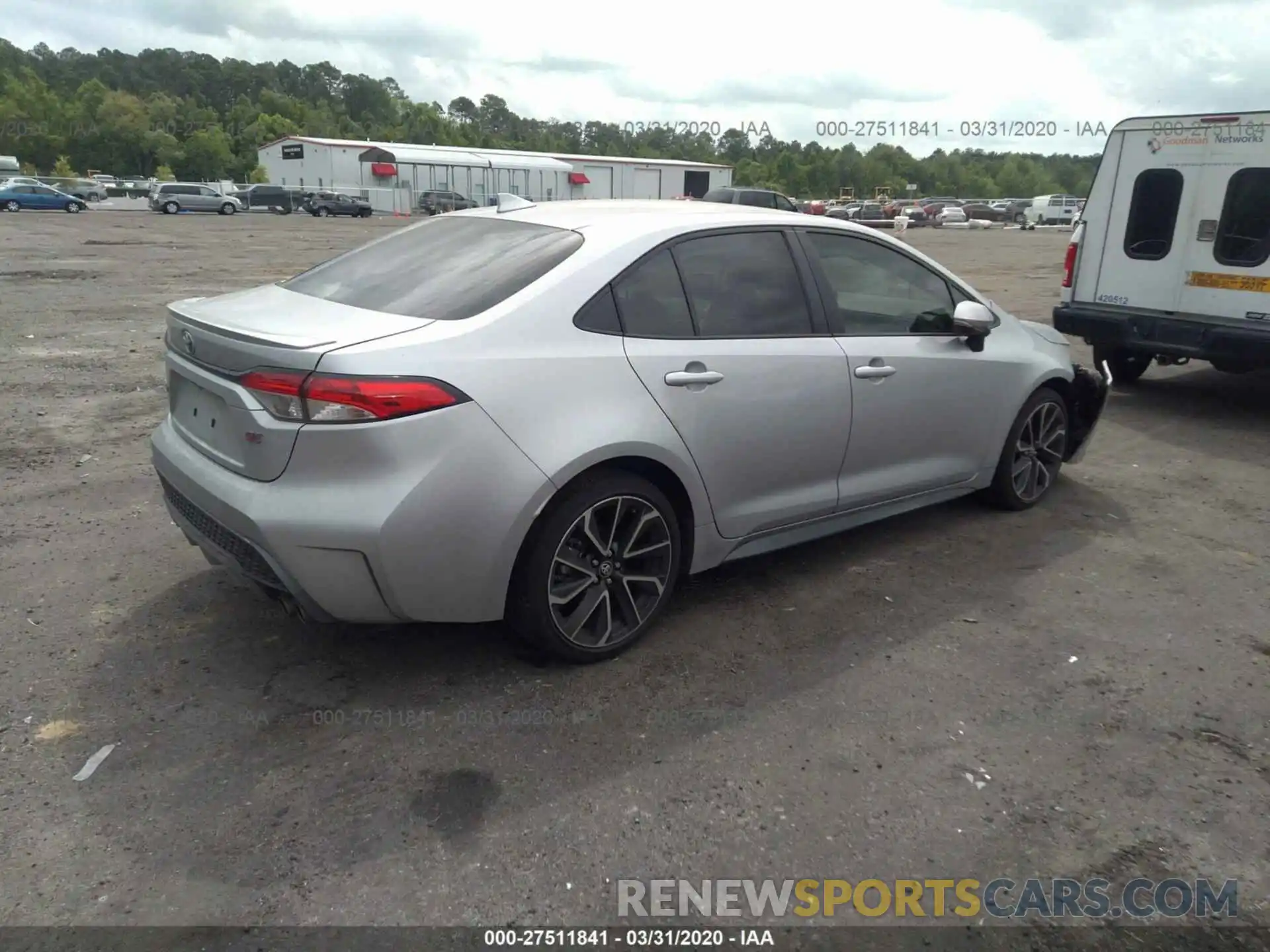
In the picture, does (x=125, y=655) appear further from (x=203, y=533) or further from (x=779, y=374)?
(x=779, y=374)

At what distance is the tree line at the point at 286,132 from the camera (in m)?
100

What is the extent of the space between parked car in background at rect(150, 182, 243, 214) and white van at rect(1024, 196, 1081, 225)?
51.1m

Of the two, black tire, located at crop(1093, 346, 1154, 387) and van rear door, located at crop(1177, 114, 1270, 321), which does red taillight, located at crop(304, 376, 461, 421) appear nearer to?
van rear door, located at crop(1177, 114, 1270, 321)

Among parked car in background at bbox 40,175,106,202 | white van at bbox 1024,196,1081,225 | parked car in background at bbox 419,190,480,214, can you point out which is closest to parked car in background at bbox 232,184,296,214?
parked car in background at bbox 419,190,480,214

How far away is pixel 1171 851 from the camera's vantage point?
275 centimetres

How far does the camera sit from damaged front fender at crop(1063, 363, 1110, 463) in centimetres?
571

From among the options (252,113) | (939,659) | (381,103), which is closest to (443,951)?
(939,659)

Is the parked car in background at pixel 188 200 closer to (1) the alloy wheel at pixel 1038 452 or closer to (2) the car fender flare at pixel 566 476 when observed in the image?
(1) the alloy wheel at pixel 1038 452

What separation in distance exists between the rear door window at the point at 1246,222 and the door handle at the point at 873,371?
496 centimetres

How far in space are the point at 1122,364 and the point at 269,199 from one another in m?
54.4

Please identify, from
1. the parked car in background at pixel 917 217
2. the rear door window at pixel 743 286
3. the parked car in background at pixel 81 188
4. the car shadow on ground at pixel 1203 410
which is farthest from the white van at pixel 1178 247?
the parked car in background at pixel 81 188

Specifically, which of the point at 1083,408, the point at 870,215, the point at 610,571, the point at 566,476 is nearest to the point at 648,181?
the point at 870,215

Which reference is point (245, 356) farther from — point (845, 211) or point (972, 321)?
point (845, 211)

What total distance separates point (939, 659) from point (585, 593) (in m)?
1.41
